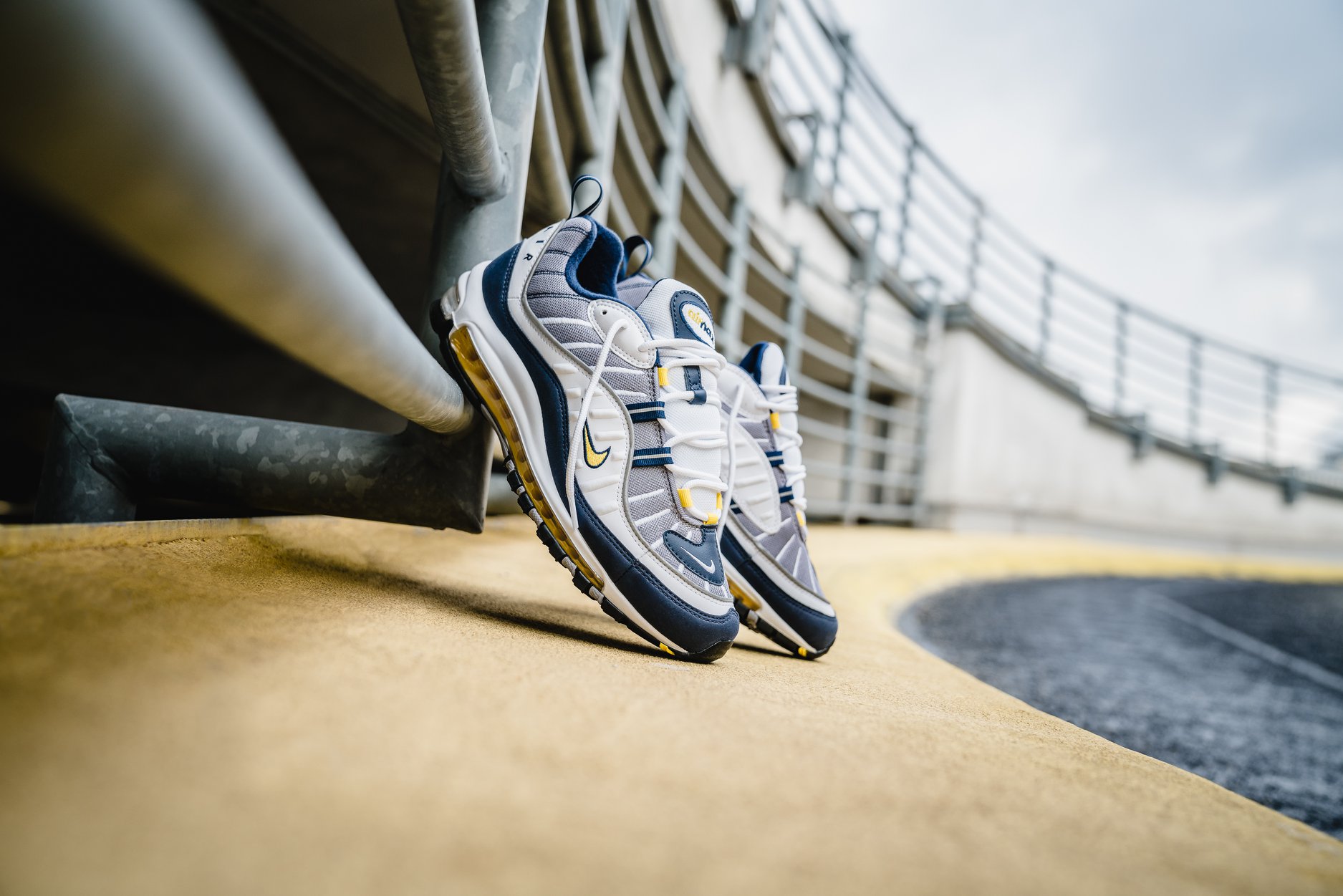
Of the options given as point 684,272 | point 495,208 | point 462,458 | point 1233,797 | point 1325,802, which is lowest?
point 1325,802

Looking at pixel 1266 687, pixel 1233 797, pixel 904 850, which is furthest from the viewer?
pixel 1266 687

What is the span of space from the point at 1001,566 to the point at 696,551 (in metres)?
2.91

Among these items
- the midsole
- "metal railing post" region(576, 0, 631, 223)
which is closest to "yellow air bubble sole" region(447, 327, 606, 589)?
the midsole

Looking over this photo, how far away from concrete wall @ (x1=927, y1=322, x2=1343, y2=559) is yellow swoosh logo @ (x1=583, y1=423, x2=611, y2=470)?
4.29 meters

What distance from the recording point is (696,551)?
25.6 inches

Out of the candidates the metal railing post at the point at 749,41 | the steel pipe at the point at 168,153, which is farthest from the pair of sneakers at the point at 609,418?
the metal railing post at the point at 749,41

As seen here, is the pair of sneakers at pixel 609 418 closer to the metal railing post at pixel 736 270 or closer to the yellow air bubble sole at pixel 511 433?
the yellow air bubble sole at pixel 511 433

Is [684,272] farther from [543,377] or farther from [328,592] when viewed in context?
[328,592]

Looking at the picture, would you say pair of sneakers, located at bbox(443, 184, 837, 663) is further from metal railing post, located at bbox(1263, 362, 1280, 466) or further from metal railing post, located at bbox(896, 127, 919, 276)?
metal railing post, located at bbox(1263, 362, 1280, 466)

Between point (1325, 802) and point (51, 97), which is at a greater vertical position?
point (51, 97)

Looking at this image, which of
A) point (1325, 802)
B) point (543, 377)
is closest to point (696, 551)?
point (543, 377)

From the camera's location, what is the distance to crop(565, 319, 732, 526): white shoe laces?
643mm

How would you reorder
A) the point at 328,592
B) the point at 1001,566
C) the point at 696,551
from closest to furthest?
the point at 328,592, the point at 696,551, the point at 1001,566

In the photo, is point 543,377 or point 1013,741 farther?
point 543,377
